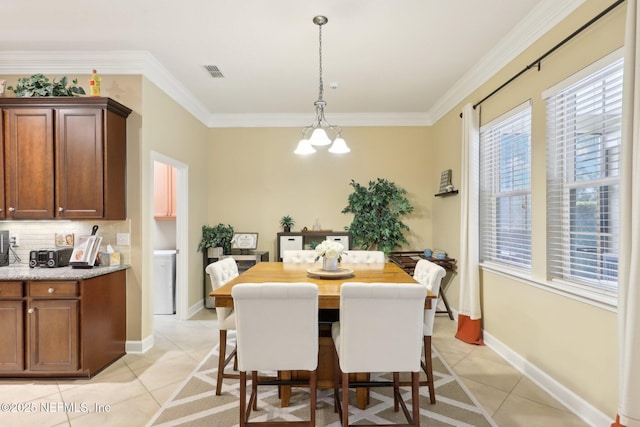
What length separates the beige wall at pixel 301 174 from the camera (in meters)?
5.58

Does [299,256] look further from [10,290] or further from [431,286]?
[10,290]

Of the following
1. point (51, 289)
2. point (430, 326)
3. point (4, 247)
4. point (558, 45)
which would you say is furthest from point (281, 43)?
point (4, 247)

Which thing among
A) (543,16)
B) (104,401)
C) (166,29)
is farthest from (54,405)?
(543,16)

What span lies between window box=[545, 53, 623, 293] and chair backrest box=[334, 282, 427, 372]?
4.19 ft

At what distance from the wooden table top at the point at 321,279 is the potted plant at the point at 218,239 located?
1.98 meters

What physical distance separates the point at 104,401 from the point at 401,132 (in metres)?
4.91

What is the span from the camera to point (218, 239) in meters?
5.18

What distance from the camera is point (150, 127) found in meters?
3.68

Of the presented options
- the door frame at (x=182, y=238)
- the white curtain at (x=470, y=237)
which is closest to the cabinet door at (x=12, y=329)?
the door frame at (x=182, y=238)

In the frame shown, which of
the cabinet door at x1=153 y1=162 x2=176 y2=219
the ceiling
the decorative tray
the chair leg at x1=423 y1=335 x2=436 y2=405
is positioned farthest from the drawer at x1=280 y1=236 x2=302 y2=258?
the chair leg at x1=423 y1=335 x2=436 y2=405

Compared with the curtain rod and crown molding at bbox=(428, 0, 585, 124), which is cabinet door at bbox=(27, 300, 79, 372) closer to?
the curtain rod

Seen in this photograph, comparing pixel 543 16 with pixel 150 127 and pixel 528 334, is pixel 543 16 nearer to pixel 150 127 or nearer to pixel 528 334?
pixel 528 334

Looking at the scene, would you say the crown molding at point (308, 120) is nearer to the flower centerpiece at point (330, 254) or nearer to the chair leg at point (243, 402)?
the flower centerpiece at point (330, 254)

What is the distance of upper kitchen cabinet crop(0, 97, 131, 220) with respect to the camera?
3.18 meters
